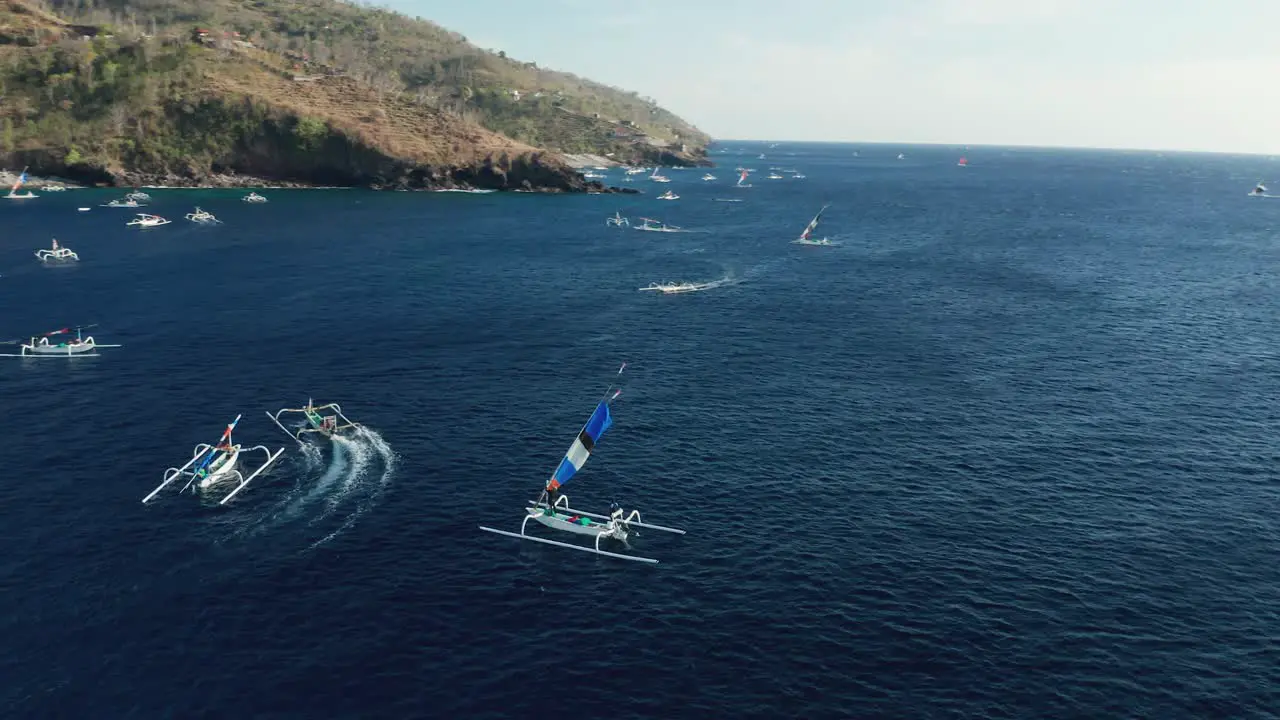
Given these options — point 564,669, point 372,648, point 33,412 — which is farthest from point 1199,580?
point 33,412

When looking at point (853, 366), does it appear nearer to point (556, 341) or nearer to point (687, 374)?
point (687, 374)

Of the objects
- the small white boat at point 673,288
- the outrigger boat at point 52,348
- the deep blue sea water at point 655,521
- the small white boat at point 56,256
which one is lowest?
the deep blue sea water at point 655,521

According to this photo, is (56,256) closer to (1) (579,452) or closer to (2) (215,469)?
(2) (215,469)

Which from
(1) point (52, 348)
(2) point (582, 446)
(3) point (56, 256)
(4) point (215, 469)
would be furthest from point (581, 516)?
(3) point (56, 256)

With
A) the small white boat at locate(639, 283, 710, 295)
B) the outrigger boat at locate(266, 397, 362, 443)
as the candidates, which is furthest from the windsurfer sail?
the small white boat at locate(639, 283, 710, 295)

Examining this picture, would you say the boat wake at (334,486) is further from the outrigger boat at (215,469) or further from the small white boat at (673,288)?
the small white boat at (673,288)

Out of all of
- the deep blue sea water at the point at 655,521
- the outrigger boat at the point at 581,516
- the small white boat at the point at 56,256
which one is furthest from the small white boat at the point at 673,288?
the small white boat at the point at 56,256

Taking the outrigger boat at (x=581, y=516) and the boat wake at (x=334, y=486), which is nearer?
the outrigger boat at (x=581, y=516)

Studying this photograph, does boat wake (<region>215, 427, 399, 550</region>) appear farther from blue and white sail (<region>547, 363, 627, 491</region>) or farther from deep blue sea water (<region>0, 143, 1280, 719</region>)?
blue and white sail (<region>547, 363, 627, 491</region>)
